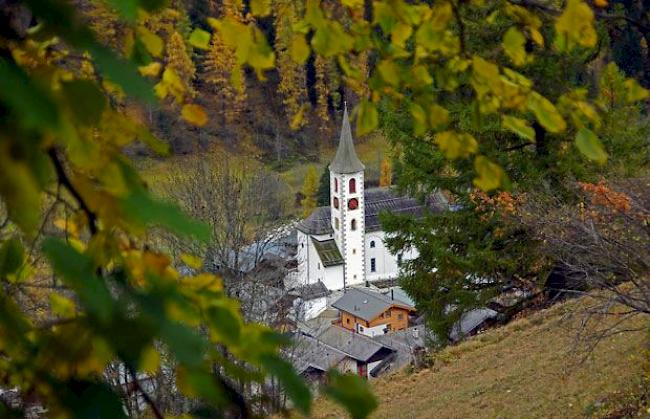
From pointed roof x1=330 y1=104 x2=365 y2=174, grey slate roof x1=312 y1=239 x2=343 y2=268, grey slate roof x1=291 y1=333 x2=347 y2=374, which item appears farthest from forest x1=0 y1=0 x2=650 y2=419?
grey slate roof x1=312 y1=239 x2=343 y2=268

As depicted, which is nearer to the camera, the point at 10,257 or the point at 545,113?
the point at 10,257

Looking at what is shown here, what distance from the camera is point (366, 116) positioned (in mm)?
1892

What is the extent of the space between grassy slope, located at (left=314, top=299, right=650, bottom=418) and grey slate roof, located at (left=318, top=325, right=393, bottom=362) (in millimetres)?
14171

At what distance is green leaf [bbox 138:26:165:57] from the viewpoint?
159 centimetres

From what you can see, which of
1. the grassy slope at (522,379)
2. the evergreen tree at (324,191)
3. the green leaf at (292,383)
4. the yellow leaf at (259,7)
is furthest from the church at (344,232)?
the green leaf at (292,383)

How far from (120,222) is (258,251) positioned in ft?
33.9

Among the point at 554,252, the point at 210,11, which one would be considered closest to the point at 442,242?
the point at 554,252

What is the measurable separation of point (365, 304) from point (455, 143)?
28.3m

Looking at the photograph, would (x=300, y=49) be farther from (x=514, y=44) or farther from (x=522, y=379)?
(x=522, y=379)

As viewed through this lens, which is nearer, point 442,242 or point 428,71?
point 428,71

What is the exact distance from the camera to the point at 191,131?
125 feet

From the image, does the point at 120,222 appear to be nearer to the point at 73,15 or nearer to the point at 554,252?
the point at 73,15

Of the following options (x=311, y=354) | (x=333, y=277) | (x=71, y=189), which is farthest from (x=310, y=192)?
(x=71, y=189)

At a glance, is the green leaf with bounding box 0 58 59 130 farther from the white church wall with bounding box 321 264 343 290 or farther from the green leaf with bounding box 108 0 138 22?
the white church wall with bounding box 321 264 343 290
